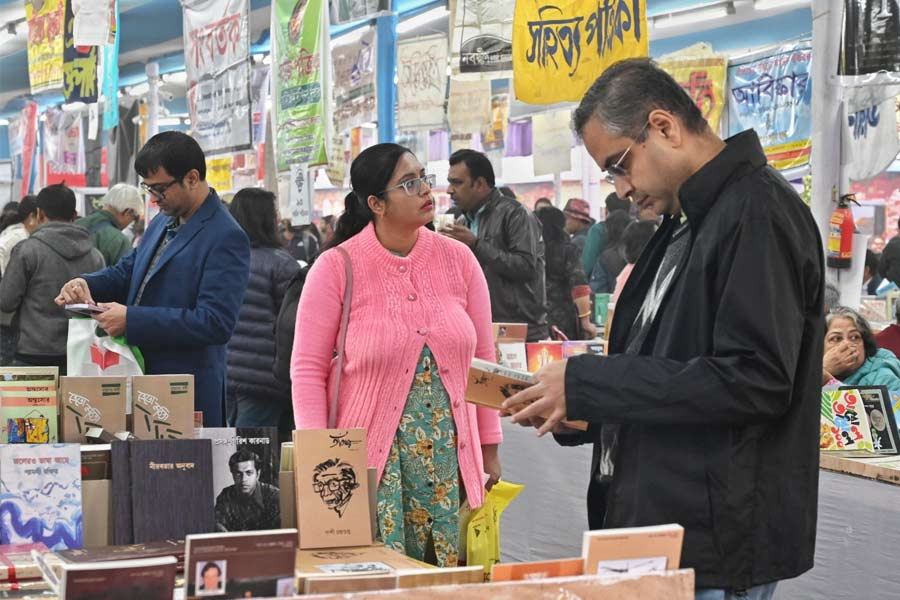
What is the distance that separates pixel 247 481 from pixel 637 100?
105 cm

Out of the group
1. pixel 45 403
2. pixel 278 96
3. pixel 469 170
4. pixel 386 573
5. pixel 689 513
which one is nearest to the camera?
pixel 386 573

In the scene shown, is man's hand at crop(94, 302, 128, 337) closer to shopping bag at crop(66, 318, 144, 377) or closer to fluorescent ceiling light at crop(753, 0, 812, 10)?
shopping bag at crop(66, 318, 144, 377)

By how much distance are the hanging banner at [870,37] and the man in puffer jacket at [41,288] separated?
3944mm

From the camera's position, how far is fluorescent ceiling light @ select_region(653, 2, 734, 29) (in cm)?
1404

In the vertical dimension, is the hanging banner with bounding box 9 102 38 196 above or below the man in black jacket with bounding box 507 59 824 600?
above

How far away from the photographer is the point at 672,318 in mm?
2016

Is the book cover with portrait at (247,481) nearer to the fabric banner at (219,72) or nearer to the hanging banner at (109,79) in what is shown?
the fabric banner at (219,72)

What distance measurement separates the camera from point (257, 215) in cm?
541

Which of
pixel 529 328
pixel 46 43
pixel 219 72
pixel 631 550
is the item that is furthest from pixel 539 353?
pixel 46 43

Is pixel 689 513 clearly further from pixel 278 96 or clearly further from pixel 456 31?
pixel 278 96

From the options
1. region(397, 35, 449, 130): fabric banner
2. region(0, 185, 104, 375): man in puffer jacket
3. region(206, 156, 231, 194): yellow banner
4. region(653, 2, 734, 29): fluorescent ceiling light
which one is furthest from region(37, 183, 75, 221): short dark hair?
region(653, 2, 734, 29): fluorescent ceiling light

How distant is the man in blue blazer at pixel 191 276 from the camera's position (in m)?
3.77

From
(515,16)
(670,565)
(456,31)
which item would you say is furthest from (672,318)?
(456,31)

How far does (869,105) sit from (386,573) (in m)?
5.11
